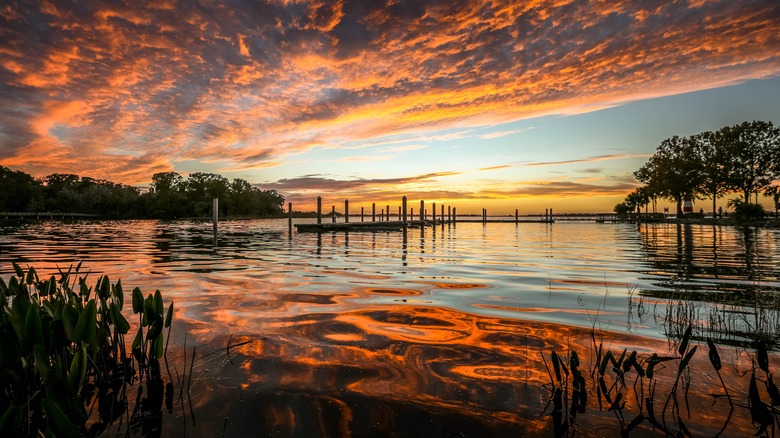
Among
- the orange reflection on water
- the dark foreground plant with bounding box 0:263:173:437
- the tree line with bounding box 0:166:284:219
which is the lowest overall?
the orange reflection on water

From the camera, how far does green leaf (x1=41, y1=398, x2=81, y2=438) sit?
5.99 ft

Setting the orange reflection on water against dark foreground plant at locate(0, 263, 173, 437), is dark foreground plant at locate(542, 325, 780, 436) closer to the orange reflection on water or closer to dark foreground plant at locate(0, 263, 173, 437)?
the orange reflection on water

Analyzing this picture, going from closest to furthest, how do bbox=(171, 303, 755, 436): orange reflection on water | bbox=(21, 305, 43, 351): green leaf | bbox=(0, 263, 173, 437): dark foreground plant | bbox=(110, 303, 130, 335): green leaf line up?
bbox=(0, 263, 173, 437): dark foreground plant < bbox=(21, 305, 43, 351): green leaf < bbox=(171, 303, 755, 436): orange reflection on water < bbox=(110, 303, 130, 335): green leaf

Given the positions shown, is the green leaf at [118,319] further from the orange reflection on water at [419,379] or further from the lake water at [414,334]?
the orange reflection on water at [419,379]

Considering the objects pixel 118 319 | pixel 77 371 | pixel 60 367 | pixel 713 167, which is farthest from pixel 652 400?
pixel 713 167

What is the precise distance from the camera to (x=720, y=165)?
182ft

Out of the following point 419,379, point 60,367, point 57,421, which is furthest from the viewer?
point 419,379

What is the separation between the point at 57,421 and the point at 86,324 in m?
1.22

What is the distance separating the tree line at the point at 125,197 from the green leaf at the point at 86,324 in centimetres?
11309

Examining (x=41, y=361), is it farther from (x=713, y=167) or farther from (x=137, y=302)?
(x=713, y=167)

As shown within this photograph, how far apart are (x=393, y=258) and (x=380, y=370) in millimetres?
11776

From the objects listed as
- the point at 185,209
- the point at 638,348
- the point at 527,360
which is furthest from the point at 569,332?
the point at 185,209

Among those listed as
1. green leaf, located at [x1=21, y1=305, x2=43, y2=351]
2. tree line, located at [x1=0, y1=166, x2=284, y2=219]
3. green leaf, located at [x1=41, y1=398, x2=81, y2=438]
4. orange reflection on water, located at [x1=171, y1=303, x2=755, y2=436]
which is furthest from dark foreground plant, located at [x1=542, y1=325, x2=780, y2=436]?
tree line, located at [x1=0, y1=166, x2=284, y2=219]

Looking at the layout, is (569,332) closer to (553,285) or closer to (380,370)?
(380,370)
